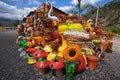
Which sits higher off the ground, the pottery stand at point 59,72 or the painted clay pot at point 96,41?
the painted clay pot at point 96,41

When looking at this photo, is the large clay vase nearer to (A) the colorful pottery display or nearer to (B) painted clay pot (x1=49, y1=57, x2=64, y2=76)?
(A) the colorful pottery display

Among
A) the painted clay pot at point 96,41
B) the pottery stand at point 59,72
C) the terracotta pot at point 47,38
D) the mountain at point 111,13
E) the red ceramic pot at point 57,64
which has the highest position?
the mountain at point 111,13

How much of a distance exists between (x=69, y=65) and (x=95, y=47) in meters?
2.41

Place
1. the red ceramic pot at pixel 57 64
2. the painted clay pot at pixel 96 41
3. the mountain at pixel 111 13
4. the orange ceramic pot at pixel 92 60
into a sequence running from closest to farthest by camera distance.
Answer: the red ceramic pot at pixel 57 64, the orange ceramic pot at pixel 92 60, the painted clay pot at pixel 96 41, the mountain at pixel 111 13

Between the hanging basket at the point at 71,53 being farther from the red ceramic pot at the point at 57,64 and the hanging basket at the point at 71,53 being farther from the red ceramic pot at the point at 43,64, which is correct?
the red ceramic pot at the point at 43,64

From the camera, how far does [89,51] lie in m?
4.85

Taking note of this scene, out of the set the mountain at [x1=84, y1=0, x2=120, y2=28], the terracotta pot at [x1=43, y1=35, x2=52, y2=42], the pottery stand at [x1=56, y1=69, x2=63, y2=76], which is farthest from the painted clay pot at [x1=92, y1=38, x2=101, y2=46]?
the mountain at [x1=84, y1=0, x2=120, y2=28]

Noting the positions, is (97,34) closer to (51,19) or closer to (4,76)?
(51,19)

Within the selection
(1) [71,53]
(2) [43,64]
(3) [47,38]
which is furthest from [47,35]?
(1) [71,53]

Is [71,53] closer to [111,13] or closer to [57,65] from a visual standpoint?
[57,65]

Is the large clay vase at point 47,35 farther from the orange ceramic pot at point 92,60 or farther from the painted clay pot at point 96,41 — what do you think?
the orange ceramic pot at point 92,60

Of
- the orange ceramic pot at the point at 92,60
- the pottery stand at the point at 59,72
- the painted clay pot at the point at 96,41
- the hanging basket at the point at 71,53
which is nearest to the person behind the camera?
the hanging basket at the point at 71,53

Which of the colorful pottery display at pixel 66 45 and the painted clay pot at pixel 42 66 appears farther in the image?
the painted clay pot at pixel 42 66

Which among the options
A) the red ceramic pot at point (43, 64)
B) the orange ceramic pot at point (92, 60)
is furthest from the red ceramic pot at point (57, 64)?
the orange ceramic pot at point (92, 60)
